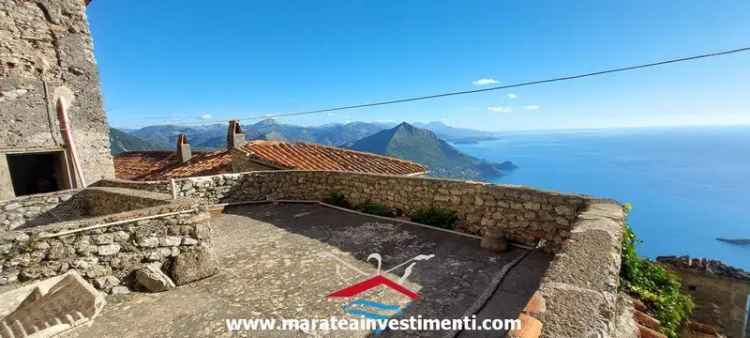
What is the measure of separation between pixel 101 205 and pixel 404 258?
712 cm

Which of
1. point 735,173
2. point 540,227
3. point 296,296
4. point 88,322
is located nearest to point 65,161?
point 88,322

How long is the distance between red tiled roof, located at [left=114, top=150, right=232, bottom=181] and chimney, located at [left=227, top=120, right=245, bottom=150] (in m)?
0.79

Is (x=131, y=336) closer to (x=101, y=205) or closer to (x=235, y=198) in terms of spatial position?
(x=101, y=205)

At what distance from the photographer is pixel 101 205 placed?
7086mm

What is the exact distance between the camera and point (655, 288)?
3646mm

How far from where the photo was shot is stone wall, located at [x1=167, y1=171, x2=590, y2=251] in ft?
17.2

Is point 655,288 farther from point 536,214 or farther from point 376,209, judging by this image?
point 376,209

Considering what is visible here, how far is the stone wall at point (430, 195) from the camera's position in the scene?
525cm

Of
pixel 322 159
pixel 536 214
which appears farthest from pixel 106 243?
pixel 322 159

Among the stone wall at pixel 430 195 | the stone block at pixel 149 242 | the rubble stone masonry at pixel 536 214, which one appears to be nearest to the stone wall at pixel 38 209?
the rubble stone masonry at pixel 536 214

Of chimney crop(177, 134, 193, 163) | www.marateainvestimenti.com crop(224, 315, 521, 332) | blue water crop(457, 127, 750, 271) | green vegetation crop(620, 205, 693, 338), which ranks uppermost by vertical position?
chimney crop(177, 134, 193, 163)

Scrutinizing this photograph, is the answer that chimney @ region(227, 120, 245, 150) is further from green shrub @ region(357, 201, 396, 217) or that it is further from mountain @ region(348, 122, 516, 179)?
mountain @ region(348, 122, 516, 179)

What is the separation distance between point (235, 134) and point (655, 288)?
14.1 m

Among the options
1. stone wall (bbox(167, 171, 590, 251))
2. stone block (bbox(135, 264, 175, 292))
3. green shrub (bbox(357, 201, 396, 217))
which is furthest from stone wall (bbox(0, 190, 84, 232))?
green shrub (bbox(357, 201, 396, 217))
